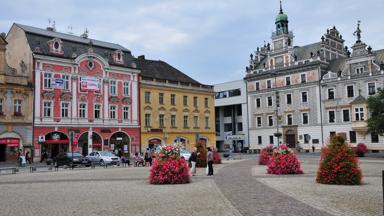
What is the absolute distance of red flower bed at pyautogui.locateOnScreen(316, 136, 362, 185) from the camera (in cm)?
1678

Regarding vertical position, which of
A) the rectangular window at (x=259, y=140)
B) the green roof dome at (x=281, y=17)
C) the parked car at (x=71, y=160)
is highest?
the green roof dome at (x=281, y=17)

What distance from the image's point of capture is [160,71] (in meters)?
59.6

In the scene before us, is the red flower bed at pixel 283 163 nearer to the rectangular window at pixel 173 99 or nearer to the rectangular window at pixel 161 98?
the rectangular window at pixel 161 98

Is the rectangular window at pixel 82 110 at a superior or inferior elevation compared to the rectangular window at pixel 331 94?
inferior

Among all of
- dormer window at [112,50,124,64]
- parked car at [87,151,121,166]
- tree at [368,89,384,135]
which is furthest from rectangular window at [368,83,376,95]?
parked car at [87,151,121,166]

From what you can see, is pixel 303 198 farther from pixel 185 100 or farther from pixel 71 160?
pixel 185 100

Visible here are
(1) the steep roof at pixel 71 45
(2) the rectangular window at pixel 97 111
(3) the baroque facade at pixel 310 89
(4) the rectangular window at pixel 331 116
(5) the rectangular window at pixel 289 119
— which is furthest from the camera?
(5) the rectangular window at pixel 289 119

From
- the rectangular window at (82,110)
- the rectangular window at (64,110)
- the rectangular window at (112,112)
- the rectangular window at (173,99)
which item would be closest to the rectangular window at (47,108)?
the rectangular window at (64,110)

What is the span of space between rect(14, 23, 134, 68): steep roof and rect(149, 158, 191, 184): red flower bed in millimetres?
30200

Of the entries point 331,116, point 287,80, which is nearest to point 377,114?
point 331,116

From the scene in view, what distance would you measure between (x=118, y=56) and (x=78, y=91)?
7.89 meters

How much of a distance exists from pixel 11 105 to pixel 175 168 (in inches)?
1150

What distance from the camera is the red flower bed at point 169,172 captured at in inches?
715

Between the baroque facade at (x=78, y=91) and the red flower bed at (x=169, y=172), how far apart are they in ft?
81.5
